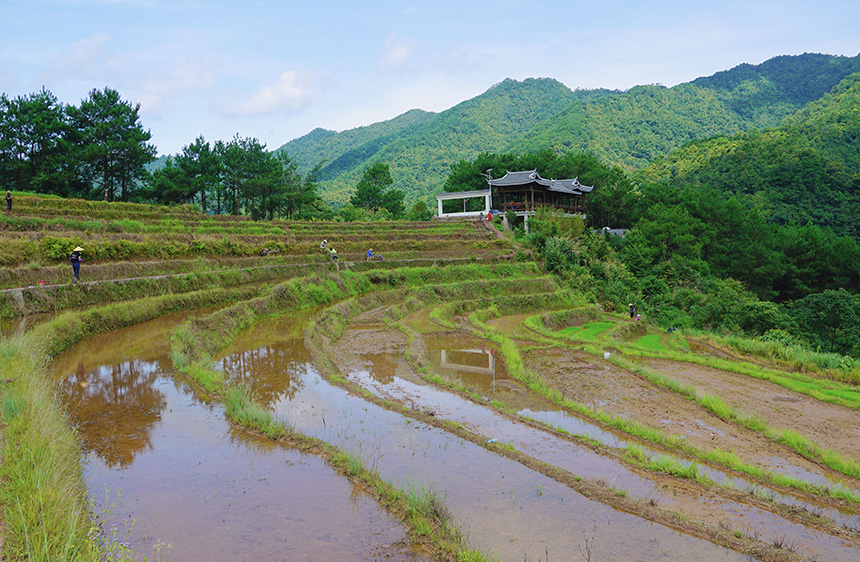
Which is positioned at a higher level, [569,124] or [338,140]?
[338,140]

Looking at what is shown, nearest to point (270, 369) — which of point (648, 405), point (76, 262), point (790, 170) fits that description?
point (76, 262)

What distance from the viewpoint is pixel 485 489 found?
710 cm

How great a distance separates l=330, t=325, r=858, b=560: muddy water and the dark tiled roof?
31.0m

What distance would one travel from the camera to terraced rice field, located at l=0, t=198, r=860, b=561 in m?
5.97

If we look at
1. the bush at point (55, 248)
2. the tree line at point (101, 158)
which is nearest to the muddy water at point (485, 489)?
the bush at point (55, 248)

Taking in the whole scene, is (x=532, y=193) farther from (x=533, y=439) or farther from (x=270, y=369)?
(x=533, y=439)

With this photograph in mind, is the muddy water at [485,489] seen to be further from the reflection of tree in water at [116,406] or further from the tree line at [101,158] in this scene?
the tree line at [101,158]

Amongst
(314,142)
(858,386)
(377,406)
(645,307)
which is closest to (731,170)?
(645,307)

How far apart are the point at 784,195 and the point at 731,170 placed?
892cm

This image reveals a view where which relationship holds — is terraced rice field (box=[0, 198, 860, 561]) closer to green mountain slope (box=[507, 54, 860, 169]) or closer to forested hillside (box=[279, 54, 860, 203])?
forested hillside (box=[279, 54, 860, 203])

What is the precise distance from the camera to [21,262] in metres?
15.6

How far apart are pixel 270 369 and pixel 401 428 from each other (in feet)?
16.2

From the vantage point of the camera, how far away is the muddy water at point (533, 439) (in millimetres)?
6465

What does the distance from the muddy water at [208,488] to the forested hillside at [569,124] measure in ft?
205
